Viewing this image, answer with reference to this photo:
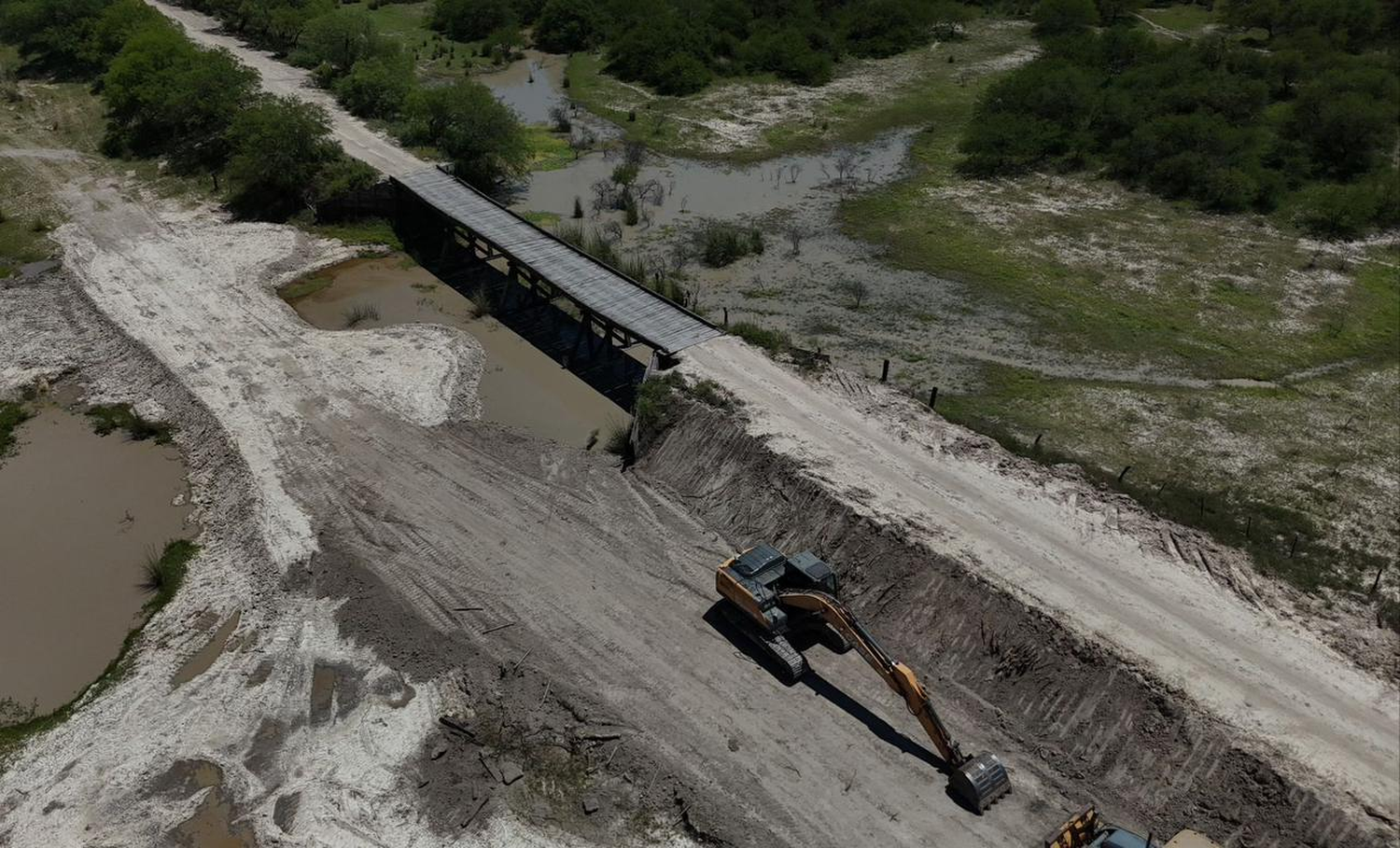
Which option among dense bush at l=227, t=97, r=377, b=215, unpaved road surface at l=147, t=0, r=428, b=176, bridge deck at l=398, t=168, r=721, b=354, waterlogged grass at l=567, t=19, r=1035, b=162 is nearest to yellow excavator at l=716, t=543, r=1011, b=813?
bridge deck at l=398, t=168, r=721, b=354

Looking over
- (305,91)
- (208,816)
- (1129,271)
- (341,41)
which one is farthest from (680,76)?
(208,816)

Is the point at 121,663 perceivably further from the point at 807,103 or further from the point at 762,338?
the point at 807,103

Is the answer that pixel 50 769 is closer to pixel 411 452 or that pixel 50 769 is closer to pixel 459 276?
pixel 411 452

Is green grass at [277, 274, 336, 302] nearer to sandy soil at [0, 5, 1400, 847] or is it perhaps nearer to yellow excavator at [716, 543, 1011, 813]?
sandy soil at [0, 5, 1400, 847]

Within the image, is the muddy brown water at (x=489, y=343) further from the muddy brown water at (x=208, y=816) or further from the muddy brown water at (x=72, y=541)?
the muddy brown water at (x=208, y=816)

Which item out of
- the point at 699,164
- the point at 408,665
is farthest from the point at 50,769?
the point at 699,164

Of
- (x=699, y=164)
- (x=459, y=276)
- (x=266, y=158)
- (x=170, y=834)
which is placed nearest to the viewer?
(x=170, y=834)
